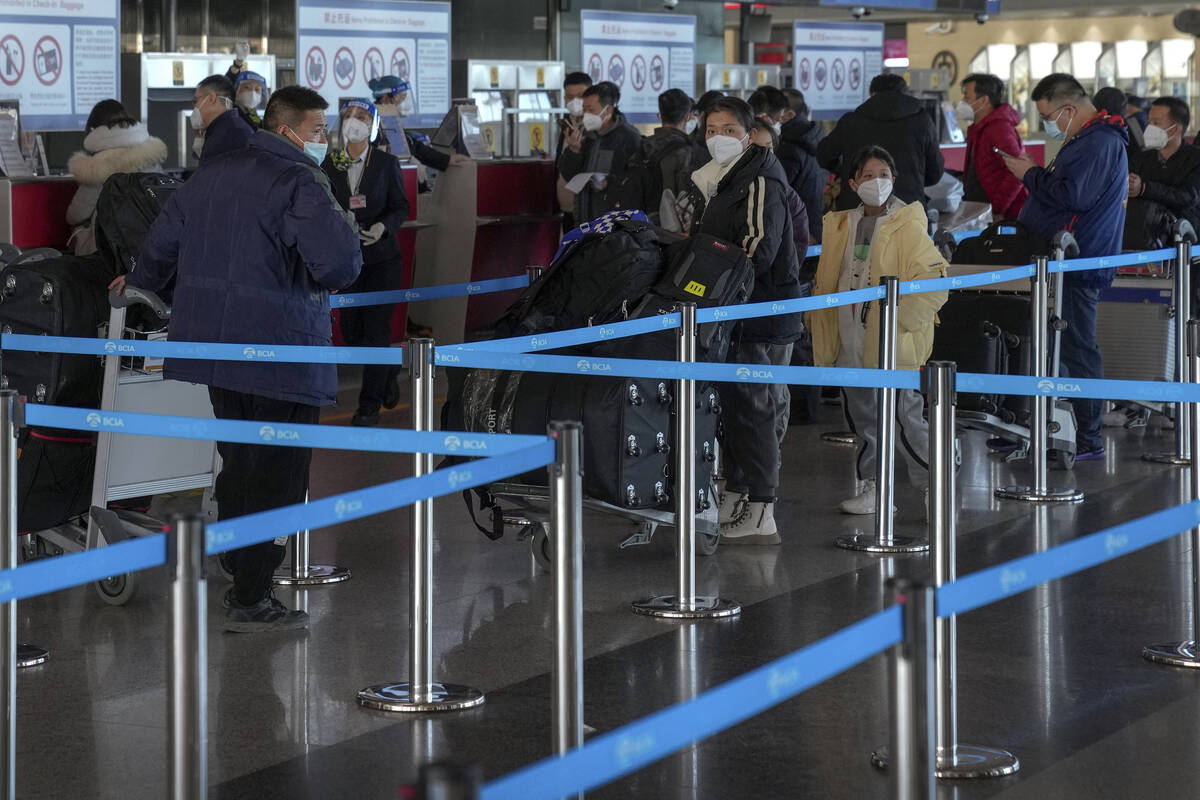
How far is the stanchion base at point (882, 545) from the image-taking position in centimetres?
591

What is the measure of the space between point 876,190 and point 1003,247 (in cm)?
146

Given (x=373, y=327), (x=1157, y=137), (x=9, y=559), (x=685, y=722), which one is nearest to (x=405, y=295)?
(x=373, y=327)

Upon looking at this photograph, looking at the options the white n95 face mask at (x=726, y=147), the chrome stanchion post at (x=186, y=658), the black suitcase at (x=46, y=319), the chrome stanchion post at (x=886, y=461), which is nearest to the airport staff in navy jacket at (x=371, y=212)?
the white n95 face mask at (x=726, y=147)

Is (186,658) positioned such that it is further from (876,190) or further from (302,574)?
(876,190)

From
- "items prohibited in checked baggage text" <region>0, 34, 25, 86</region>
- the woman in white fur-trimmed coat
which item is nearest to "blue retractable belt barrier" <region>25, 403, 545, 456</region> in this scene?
the woman in white fur-trimmed coat

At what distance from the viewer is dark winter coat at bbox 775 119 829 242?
27.4ft

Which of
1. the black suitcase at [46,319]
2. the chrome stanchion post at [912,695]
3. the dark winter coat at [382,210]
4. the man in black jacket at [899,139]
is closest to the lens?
the chrome stanchion post at [912,695]

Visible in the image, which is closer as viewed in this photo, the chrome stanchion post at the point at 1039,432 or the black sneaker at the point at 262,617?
the black sneaker at the point at 262,617

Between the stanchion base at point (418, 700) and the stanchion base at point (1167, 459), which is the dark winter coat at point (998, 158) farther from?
the stanchion base at point (418, 700)

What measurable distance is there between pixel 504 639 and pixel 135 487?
1.35 m

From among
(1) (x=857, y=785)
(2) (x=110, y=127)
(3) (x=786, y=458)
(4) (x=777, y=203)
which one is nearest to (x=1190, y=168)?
(3) (x=786, y=458)

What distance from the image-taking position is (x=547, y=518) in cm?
536

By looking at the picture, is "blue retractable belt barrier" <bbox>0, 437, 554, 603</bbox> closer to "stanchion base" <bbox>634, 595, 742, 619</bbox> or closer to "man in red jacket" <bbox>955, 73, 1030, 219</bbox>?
"stanchion base" <bbox>634, 595, 742, 619</bbox>

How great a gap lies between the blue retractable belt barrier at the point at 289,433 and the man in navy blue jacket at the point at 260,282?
86 cm
